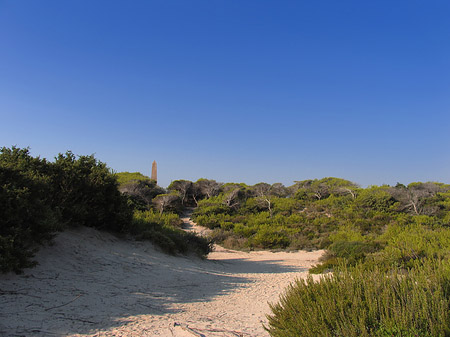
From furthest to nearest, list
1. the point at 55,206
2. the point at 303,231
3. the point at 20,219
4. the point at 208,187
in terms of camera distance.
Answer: the point at 208,187 < the point at 303,231 < the point at 55,206 < the point at 20,219

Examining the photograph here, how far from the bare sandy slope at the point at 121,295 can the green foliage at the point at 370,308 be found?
1028 mm

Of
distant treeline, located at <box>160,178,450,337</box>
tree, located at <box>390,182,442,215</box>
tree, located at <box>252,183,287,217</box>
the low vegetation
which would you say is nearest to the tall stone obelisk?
distant treeline, located at <box>160,178,450,337</box>

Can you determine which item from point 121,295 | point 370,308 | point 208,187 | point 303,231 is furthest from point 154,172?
point 370,308

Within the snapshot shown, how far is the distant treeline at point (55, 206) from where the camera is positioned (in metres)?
6.25

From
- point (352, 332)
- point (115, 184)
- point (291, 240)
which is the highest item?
point (115, 184)

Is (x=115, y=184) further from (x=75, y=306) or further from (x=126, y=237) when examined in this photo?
(x=75, y=306)

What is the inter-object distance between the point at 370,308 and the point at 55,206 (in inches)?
371

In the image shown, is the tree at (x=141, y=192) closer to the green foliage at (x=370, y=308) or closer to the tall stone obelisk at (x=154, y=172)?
the tall stone obelisk at (x=154, y=172)

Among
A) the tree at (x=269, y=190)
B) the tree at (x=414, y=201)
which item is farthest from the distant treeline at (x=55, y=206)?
the tree at (x=269, y=190)

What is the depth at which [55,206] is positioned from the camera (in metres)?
9.57

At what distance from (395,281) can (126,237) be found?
9.95 metres

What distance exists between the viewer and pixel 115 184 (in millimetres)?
11586

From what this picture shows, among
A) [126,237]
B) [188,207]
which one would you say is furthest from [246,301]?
[188,207]

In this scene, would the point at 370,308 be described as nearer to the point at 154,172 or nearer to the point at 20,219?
the point at 20,219
